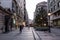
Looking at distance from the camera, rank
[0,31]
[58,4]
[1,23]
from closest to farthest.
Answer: [0,31] → [1,23] → [58,4]

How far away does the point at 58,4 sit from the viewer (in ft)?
231

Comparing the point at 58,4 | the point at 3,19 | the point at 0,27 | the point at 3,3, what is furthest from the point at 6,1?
the point at 58,4

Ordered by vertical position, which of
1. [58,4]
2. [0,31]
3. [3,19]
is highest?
[58,4]

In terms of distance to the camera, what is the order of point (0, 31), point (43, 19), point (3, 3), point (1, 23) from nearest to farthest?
point (0, 31) → point (1, 23) → point (3, 3) → point (43, 19)

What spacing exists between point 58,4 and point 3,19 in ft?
130

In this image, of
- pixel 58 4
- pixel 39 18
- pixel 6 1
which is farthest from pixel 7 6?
pixel 58 4

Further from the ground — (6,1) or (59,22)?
(6,1)

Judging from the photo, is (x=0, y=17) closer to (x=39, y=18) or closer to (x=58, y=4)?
(x=39, y=18)

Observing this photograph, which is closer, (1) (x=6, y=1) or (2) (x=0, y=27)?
(2) (x=0, y=27)

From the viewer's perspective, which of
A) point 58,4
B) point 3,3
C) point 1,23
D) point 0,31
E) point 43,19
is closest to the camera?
point 0,31

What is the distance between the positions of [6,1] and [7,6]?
177 cm

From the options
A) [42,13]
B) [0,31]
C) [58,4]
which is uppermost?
[58,4]

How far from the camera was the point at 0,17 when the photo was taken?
33.4m

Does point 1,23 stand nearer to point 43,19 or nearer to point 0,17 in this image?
point 0,17
